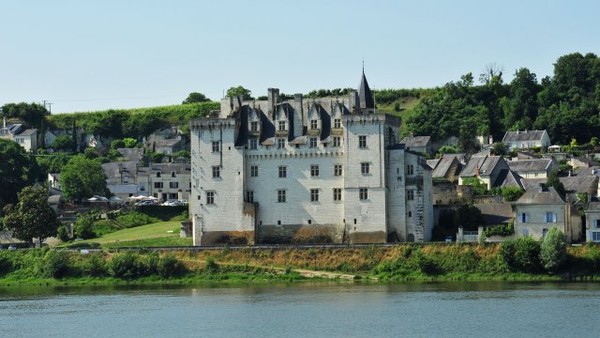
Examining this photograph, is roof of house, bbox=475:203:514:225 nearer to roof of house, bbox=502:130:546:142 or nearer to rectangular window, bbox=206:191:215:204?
rectangular window, bbox=206:191:215:204

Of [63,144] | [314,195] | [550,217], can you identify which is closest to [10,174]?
[63,144]

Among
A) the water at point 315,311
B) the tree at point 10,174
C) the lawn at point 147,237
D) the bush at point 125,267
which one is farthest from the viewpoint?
the tree at point 10,174

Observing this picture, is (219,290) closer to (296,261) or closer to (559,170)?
(296,261)

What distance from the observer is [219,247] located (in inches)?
3440

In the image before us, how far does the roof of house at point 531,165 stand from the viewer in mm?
110719

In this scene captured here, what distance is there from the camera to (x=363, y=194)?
88.1 meters

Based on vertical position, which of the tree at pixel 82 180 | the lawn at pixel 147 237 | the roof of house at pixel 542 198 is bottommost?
the lawn at pixel 147 237

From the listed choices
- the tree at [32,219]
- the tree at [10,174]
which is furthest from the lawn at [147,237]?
the tree at [10,174]

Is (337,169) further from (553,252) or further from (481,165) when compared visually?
(481,165)

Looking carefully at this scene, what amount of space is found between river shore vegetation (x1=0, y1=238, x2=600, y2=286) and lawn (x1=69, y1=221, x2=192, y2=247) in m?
5.27

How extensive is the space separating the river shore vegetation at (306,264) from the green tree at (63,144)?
61521mm

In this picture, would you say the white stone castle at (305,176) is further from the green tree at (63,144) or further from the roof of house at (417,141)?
the green tree at (63,144)

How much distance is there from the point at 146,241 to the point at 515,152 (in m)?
41.7

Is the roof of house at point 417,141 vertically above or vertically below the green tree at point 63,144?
below
